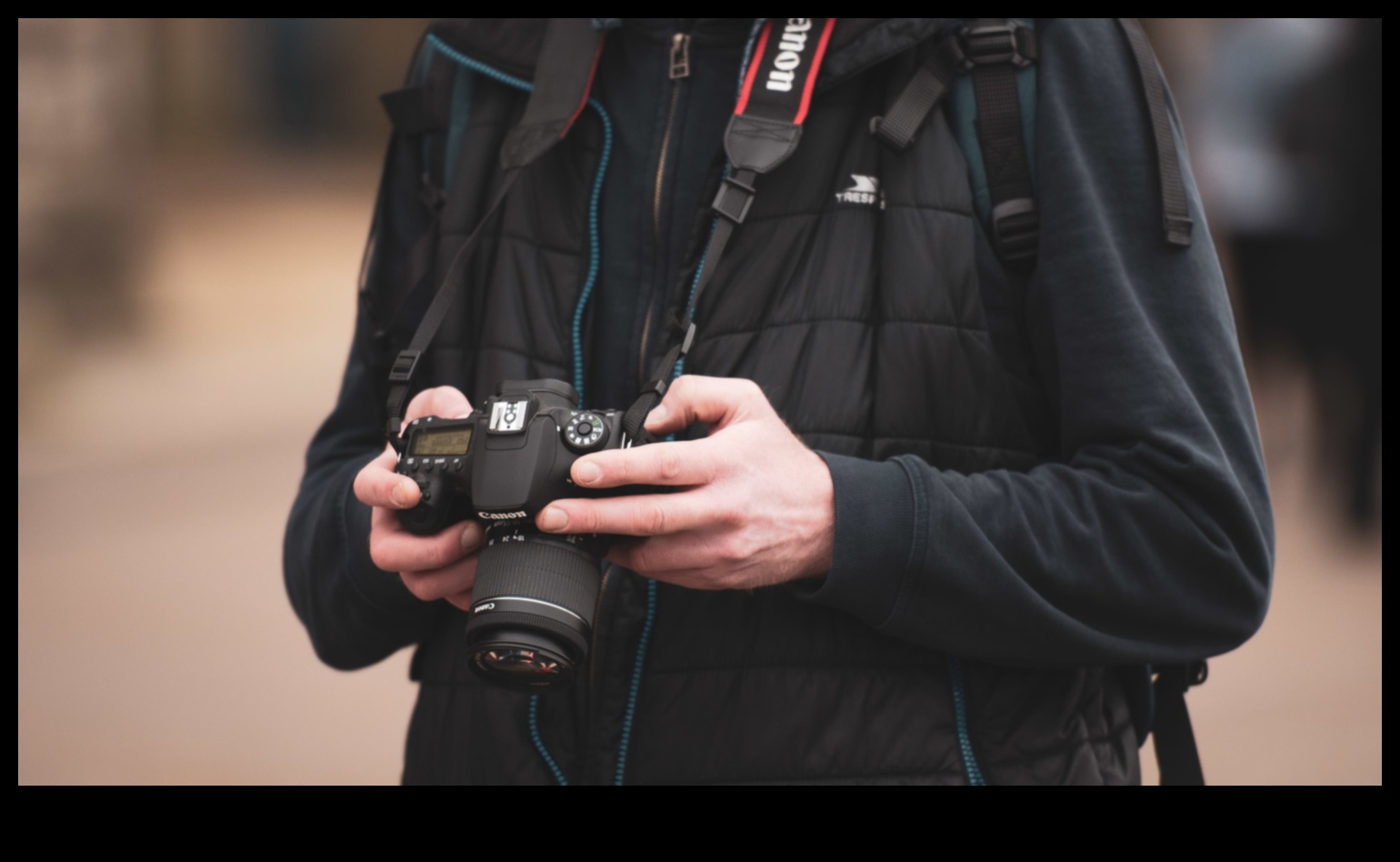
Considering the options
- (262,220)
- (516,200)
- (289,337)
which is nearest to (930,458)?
(516,200)

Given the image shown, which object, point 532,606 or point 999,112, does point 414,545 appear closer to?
point 532,606

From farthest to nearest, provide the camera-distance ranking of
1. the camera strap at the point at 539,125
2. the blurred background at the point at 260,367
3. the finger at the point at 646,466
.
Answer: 1. the blurred background at the point at 260,367
2. the camera strap at the point at 539,125
3. the finger at the point at 646,466

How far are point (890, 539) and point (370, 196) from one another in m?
6.51

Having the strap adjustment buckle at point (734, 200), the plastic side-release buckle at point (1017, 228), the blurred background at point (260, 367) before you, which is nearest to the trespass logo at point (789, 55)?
the strap adjustment buckle at point (734, 200)

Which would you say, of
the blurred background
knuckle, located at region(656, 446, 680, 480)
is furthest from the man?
the blurred background

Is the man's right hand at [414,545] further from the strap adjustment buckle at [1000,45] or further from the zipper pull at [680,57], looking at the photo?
the strap adjustment buckle at [1000,45]

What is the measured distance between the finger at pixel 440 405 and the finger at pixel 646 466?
0.19m

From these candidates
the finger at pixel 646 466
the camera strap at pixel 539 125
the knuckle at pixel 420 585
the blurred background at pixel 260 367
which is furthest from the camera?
the blurred background at pixel 260 367

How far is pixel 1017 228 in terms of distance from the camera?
3.41 ft

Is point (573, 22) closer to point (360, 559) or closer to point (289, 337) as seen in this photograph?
point (360, 559)

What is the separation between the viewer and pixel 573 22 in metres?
1.21

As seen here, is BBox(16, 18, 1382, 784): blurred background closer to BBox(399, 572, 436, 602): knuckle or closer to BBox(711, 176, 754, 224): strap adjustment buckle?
BBox(399, 572, 436, 602): knuckle

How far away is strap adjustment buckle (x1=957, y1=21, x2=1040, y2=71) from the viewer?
41.6 inches

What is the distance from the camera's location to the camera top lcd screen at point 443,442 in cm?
95
